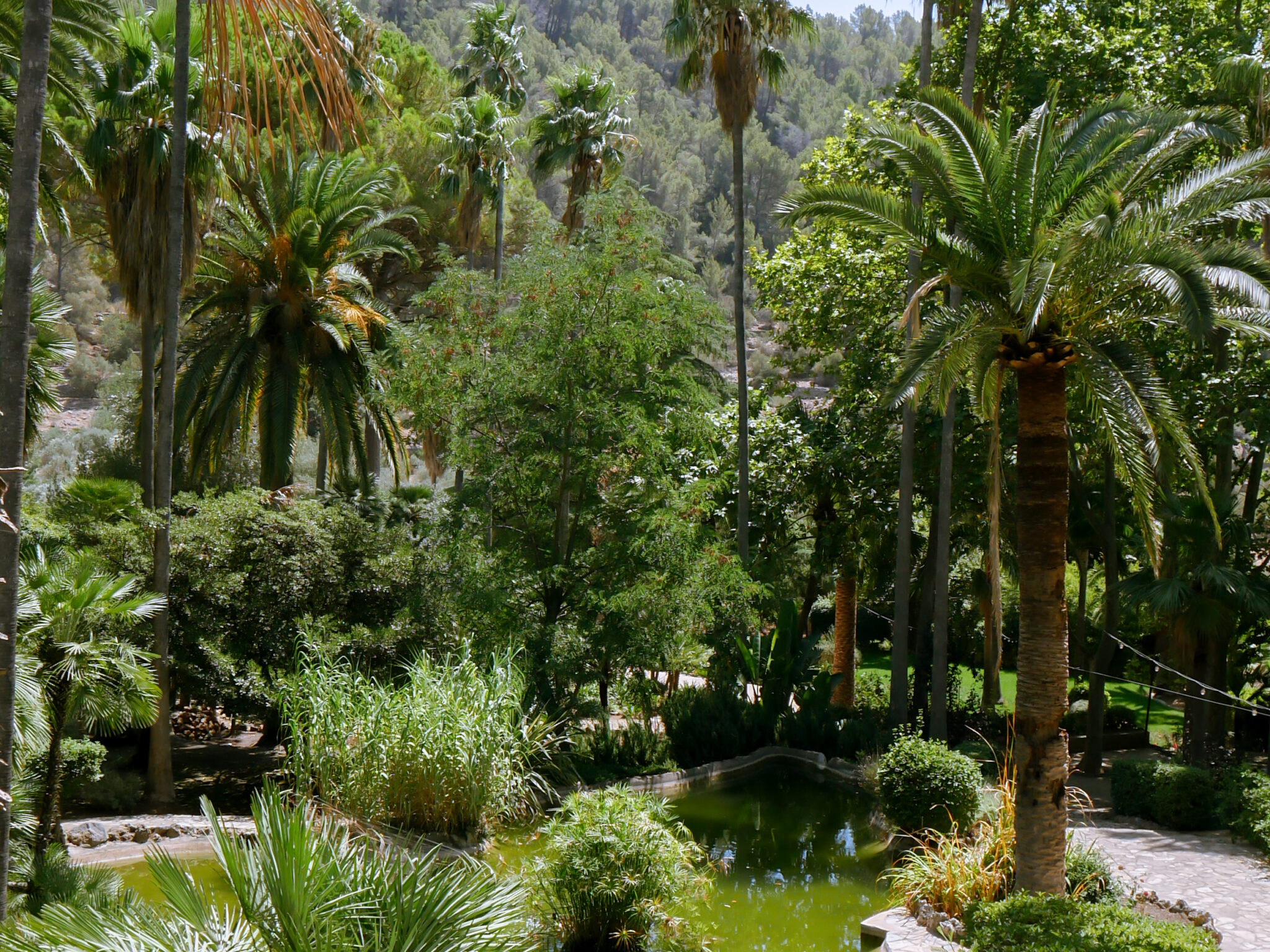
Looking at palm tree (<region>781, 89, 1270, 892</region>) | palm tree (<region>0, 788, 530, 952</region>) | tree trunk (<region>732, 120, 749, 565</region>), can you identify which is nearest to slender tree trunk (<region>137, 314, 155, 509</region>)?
tree trunk (<region>732, 120, 749, 565</region>)

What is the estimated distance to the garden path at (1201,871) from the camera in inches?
349

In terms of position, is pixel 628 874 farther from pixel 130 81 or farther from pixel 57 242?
pixel 57 242

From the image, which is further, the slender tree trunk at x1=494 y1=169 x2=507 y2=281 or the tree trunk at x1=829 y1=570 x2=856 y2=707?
the slender tree trunk at x1=494 y1=169 x2=507 y2=281

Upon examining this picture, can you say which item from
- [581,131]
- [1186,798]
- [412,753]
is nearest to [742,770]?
[1186,798]

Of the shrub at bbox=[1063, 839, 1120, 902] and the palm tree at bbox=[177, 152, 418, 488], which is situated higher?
the palm tree at bbox=[177, 152, 418, 488]

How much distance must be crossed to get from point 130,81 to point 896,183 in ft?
44.2

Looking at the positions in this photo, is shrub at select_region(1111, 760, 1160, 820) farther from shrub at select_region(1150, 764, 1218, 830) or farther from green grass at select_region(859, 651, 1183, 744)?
green grass at select_region(859, 651, 1183, 744)

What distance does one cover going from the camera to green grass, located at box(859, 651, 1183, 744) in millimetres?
24000

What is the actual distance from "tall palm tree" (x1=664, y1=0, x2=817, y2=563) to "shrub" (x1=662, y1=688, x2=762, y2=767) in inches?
141

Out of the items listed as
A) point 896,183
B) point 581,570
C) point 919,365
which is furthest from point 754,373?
point 919,365

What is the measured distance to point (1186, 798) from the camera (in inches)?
507

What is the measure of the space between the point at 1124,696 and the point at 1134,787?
16.4 m

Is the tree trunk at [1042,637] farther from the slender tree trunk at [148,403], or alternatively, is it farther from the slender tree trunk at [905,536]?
the slender tree trunk at [148,403]

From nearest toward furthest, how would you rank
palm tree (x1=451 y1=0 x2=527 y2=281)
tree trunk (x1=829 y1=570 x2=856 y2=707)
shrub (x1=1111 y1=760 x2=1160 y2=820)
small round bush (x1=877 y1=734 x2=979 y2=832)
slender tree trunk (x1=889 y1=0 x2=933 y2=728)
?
small round bush (x1=877 y1=734 x2=979 y2=832) → shrub (x1=1111 y1=760 x2=1160 y2=820) → slender tree trunk (x1=889 y1=0 x2=933 y2=728) → tree trunk (x1=829 y1=570 x2=856 y2=707) → palm tree (x1=451 y1=0 x2=527 y2=281)
